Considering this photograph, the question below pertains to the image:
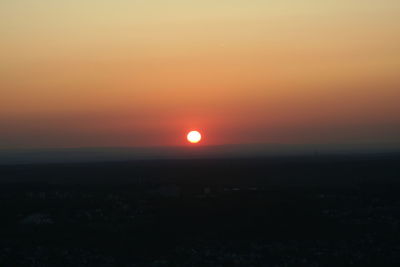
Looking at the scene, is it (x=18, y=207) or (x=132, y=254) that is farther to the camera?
(x=18, y=207)

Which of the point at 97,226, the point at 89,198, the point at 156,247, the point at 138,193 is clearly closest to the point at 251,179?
the point at 138,193

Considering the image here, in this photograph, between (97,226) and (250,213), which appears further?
(250,213)

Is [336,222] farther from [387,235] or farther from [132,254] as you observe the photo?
[132,254]

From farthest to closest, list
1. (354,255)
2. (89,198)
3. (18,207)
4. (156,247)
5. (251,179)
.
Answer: (251,179) < (89,198) < (18,207) < (156,247) < (354,255)

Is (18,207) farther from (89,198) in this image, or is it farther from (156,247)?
(156,247)

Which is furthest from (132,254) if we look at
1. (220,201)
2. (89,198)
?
(89,198)

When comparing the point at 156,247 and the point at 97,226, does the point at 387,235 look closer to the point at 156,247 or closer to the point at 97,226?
the point at 156,247

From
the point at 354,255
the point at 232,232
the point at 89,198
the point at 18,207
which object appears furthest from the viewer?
the point at 89,198

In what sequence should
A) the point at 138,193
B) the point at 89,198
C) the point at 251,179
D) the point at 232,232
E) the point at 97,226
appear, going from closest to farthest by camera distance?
the point at 232,232 < the point at 97,226 < the point at 89,198 < the point at 138,193 < the point at 251,179

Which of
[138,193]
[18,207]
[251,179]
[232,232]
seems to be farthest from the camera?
[251,179]
